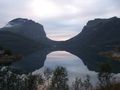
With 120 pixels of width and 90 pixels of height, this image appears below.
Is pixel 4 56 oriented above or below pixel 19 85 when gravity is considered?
above

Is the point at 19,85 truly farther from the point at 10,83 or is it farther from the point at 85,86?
the point at 85,86

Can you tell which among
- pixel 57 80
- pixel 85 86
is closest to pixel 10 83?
pixel 57 80

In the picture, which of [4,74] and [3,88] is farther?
[4,74]

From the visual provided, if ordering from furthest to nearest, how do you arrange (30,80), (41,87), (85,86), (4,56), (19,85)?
(4,56)
(41,87)
(85,86)
(19,85)
(30,80)

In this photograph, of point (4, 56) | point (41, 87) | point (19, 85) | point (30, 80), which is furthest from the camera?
point (4, 56)

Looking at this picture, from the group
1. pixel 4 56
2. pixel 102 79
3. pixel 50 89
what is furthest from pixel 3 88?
pixel 4 56

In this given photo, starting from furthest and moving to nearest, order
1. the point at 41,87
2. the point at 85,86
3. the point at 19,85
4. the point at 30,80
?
the point at 41,87, the point at 85,86, the point at 19,85, the point at 30,80

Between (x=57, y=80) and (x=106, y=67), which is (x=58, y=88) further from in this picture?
(x=106, y=67)

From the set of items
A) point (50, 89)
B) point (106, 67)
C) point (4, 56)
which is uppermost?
point (4, 56)

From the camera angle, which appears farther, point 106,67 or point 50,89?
point 106,67
